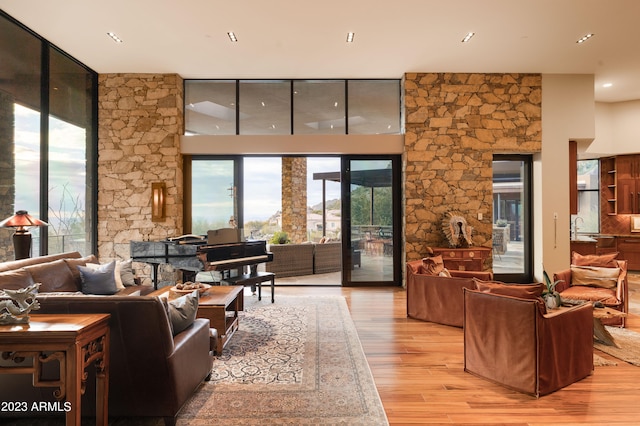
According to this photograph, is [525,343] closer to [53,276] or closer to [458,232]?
[458,232]

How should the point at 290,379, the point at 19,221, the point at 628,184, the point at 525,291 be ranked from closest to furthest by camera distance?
1. the point at 525,291
2. the point at 290,379
3. the point at 19,221
4. the point at 628,184

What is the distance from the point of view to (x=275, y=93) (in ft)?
22.9

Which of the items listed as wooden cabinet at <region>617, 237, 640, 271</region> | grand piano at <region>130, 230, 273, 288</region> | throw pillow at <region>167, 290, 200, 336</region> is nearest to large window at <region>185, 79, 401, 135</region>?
grand piano at <region>130, 230, 273, 288</region>

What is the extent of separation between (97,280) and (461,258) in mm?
5346

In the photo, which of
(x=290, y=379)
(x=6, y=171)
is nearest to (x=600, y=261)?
(x=290, y=379)

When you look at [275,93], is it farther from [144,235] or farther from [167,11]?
[144,235]

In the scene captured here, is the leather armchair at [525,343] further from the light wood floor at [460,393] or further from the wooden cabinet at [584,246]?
the wooden cabinet at [584,246]

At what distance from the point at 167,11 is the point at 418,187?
4715mm

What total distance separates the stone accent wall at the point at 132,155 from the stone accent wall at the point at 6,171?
185 cm

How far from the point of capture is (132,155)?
659cm

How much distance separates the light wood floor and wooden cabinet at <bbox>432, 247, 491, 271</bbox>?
2145 mm

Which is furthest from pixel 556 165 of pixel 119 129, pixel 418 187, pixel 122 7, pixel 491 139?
pixel 119 129

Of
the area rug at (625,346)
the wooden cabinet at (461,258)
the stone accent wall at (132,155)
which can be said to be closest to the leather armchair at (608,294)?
the area rug at (625,346)

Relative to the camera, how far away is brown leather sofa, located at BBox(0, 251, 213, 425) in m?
2.20
